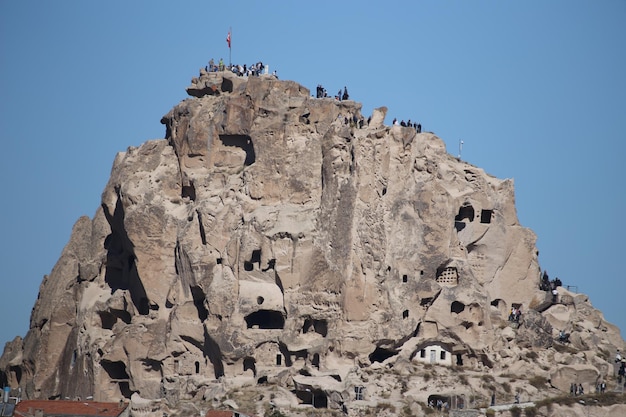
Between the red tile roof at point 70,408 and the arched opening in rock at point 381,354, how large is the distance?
564 inches

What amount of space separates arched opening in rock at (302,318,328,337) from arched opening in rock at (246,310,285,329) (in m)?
2.27

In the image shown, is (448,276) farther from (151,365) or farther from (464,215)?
(151,365)

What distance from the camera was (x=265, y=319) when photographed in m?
97.0

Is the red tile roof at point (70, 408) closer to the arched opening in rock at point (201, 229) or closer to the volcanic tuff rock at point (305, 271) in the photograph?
the volcanic tuff rock at point (305, 271)

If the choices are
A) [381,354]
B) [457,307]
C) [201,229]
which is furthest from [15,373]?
[457,307]

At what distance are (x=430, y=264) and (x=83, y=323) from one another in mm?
21630

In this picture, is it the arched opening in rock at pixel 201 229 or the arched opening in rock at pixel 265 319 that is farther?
the arched opening in rock at pixel 201 229

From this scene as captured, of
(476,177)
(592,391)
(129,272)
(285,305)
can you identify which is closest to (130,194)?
(129,272)

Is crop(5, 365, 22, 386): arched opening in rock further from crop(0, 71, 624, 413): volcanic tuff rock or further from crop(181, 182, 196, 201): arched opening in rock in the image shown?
crop(181, 182, 196, 201): arched opening in rock

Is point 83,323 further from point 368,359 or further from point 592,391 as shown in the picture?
point 592,391

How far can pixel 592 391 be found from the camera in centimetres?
9425

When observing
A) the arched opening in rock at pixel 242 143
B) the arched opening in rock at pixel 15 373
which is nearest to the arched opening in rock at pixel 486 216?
the arched opening in rock at pixel 242 143

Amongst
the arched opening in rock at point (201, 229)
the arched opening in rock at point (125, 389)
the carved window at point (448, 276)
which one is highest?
the arched opening in rock at point (201, 229)

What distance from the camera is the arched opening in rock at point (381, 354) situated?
95.0m
